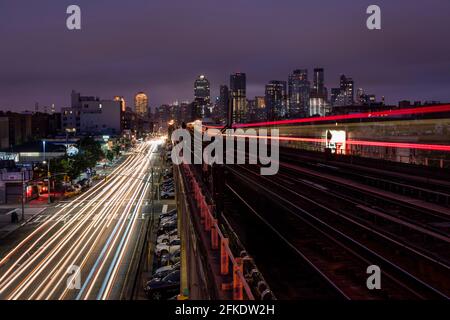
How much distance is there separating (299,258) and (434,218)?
16.6 feet

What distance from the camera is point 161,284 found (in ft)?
51.3

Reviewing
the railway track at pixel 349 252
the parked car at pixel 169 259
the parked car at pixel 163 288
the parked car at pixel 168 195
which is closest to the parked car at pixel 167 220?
the parked car at pixel 169 259

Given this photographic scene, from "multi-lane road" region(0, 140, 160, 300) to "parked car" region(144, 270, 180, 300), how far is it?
1114mm

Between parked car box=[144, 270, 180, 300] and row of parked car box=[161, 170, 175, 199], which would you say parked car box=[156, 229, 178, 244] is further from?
row of parked car box=[161, 170, 175, 199]

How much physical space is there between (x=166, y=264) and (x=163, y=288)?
297 centimetres

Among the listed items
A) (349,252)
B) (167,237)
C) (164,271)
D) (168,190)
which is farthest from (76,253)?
(168,190)

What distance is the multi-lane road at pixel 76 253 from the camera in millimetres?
16562

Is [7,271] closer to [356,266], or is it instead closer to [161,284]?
[161,284]

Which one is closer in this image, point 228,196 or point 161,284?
point 161,284

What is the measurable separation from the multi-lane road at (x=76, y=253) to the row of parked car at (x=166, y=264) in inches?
46.8

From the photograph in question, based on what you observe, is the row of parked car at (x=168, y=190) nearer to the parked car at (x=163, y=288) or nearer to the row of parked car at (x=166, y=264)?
the row of parked car at (x=166, y=264)

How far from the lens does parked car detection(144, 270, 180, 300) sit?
1530 centimetres

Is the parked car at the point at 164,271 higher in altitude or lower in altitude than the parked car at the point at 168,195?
lower
